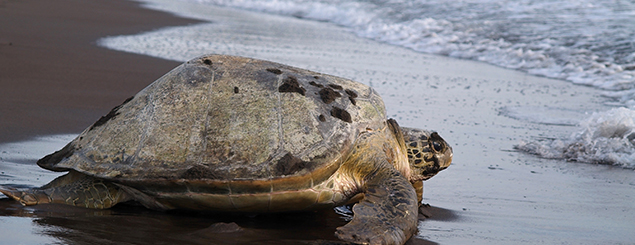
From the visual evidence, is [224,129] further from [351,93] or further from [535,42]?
[535,42]

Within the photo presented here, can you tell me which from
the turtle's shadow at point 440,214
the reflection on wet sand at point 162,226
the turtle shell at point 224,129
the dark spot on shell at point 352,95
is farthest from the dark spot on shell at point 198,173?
the turtle's shadow at point 440,214

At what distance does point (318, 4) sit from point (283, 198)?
14.9 metres

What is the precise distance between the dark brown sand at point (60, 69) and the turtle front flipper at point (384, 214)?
98.0 inches

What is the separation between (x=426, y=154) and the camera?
3480 mm

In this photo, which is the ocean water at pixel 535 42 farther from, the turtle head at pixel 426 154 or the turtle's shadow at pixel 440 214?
the turtle's shadow at pixel 440 214

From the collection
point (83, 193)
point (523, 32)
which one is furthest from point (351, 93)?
point (523, 32)

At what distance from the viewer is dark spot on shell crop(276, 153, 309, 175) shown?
8.95 feet

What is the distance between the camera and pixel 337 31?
1239 cm

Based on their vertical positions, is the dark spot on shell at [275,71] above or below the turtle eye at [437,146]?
above

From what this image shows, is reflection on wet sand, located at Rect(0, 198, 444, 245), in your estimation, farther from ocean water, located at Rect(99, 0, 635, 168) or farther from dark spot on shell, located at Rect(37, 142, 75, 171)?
ocean water, located at Rect(99, 0, 635, 168)

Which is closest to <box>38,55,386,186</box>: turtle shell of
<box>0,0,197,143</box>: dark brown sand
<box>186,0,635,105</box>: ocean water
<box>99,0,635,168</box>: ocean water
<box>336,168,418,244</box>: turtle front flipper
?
<box>336,168,418,244</box>: turtle front flipper

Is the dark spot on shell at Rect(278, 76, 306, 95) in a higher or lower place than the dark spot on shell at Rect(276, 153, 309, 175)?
higher

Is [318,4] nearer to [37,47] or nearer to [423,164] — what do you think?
[37,47]

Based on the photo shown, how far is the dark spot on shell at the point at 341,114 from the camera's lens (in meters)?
3.06
